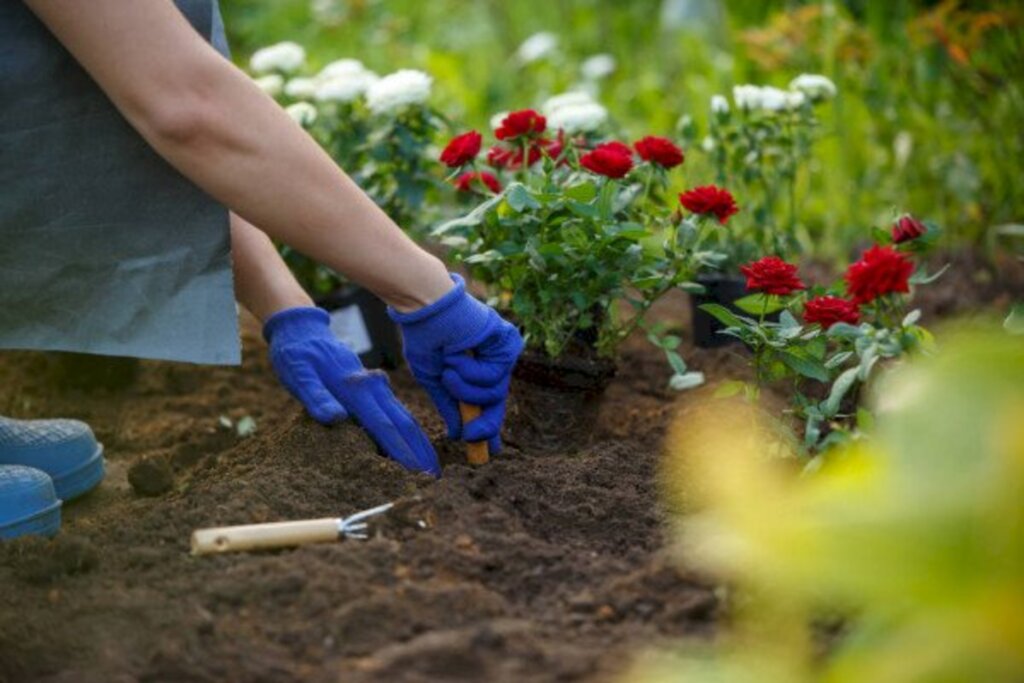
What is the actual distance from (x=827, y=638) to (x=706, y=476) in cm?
59

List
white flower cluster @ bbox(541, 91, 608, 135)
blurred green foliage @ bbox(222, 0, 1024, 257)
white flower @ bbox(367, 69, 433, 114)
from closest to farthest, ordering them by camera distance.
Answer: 1. white flower cluster @ bbox(541, 91, 608, 135)
2. white flower @ bbox(367, 69, 433, 114)
3. blurred green foliage @ bbox(222, 0, 1024, 257)

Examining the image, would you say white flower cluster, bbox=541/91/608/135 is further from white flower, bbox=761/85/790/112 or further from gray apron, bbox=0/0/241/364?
gray apron, bbox=0/0/241/364

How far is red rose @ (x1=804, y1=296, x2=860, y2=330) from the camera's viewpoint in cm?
203

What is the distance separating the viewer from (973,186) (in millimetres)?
3582

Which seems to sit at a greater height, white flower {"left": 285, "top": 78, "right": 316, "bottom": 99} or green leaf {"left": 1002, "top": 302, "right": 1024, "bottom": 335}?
white flower {"left": 285, "top": 78, "right": 316, "bottom": 99}

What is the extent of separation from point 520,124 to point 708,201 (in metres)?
0.36

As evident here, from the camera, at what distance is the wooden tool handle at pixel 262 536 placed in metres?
1.77

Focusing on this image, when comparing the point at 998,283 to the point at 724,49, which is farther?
the point at 724,49

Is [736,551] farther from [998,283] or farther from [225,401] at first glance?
[998,283]

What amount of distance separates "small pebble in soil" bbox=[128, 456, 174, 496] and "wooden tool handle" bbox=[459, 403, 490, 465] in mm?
507

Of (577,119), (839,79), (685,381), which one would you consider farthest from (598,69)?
(685,381)

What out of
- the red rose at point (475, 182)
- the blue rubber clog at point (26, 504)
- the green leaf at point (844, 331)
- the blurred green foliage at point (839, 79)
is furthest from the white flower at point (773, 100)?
the blue rubber clog at point (26, 504)

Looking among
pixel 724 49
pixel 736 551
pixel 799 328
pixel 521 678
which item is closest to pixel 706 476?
pixel 799 328

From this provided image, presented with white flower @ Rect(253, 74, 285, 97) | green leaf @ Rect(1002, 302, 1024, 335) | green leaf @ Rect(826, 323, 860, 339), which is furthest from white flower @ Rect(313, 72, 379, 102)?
green leaf @ Rect(1002, 302, 1024, 335)
